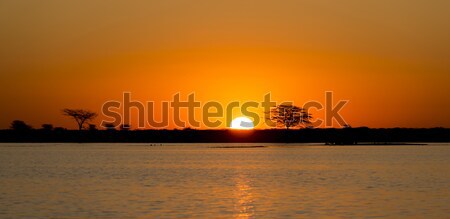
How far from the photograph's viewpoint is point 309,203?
43.0 meters

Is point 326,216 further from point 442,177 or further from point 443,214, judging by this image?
point 442,177

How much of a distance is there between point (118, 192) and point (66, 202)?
7.27 m

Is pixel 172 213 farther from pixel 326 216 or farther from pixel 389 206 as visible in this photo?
pixel 389 206

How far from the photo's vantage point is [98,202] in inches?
1713

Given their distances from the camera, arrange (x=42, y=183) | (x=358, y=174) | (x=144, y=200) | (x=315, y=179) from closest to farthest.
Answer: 1. (x=144, y=200)
2. (x=42, y=183)
3. (x=315, y=179)
4. (x=358, y=174)

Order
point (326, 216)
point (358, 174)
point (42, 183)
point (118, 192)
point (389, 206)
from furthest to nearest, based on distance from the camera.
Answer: point (358, 174) → point (42, 183) → point (118, 192) → point (389, 206) → point (326, 216)

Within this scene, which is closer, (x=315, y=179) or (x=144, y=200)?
(x=144, y=200)

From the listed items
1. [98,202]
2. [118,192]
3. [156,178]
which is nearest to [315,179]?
[156,178]

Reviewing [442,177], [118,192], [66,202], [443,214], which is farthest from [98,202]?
[442,177]

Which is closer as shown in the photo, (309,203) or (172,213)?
(172,213)

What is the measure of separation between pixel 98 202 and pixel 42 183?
17.7 meters

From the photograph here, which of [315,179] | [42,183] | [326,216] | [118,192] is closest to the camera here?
[326,216]

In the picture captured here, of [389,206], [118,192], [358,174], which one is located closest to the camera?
[389,206]

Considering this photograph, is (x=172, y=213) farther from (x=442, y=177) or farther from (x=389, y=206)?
(x=442, y=177)
